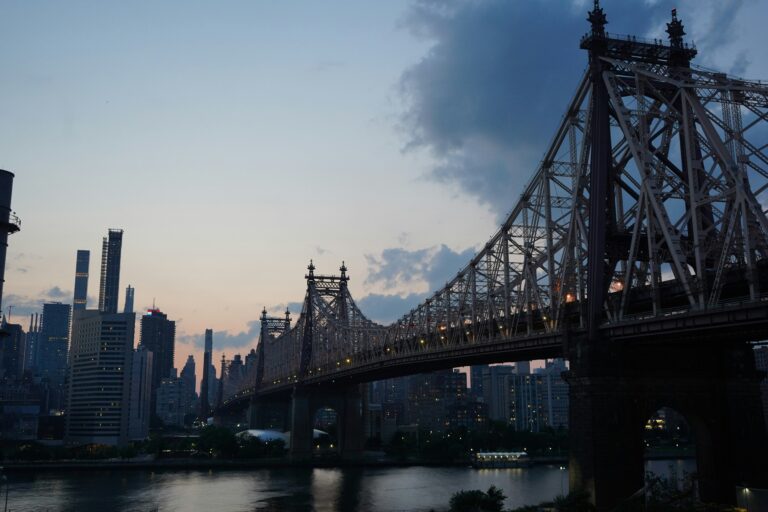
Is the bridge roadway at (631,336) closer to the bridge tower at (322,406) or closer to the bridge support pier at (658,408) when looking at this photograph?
the bridge support pier at (658,408)

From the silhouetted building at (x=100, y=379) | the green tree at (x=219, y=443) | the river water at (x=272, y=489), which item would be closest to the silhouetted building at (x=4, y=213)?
the river water at (x=272, y=489)

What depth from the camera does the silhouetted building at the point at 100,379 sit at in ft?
543

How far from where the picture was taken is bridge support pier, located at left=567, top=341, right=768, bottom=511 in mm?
42938

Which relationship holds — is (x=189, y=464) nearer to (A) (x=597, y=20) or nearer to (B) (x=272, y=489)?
(B) (x=272, y=489)

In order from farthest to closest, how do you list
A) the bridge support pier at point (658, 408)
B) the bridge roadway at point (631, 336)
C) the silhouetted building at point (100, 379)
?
the silhouetted building at point (100, 379)
the bridge support pier at point (658, 408)
the bridge roadway at point (631, 336)

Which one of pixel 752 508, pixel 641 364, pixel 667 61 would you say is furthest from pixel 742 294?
pixel 667 61

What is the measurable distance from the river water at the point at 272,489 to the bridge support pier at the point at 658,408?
15261 millimetres

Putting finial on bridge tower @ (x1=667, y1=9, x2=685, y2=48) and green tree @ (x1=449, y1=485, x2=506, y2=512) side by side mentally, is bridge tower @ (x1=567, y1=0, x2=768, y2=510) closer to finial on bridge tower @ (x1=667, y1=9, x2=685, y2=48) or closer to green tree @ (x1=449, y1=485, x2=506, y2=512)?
finial on bridge tower @ (x1=667, y1=9, x2=685, y2=48)

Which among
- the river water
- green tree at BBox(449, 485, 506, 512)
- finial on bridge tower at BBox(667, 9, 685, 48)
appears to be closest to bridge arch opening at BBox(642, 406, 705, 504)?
the river water

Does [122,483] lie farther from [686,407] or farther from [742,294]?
[742,294]

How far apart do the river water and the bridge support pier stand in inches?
601

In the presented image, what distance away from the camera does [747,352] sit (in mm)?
47500

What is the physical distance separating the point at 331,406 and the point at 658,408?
86.9 meters

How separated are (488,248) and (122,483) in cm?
6147
